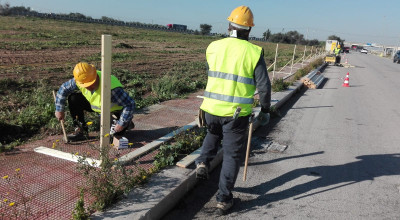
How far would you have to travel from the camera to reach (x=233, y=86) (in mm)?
3250

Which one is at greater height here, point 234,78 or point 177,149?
point 234,78

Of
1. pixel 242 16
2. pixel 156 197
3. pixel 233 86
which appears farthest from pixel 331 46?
pixel 156 197

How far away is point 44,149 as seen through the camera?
4.35 m

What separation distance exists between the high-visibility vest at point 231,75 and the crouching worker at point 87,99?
5.00 ft

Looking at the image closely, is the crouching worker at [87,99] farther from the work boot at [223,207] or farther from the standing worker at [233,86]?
the work boot at [223,207]

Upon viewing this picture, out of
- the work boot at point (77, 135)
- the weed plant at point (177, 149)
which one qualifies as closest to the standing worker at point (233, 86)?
the weed plant at point (177, 149)

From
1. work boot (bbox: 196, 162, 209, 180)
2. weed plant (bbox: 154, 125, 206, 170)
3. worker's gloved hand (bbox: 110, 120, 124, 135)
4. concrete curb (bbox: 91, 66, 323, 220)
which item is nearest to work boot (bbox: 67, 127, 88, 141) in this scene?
worker's gloved hand (bbox: 110, 120, 124, 135)

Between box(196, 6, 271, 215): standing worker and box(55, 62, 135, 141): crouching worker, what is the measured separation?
4.77ft

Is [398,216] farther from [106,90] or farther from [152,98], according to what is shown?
[152,98]

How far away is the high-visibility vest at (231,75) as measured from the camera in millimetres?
3174

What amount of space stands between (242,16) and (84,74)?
212 cm

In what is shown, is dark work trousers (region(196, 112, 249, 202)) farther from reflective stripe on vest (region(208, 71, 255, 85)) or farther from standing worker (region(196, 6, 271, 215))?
reflective stripe on vest (region(208, 71, 255, 85))

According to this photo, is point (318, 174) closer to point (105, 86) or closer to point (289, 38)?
point (105, 86)

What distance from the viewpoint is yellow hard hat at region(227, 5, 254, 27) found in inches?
129
